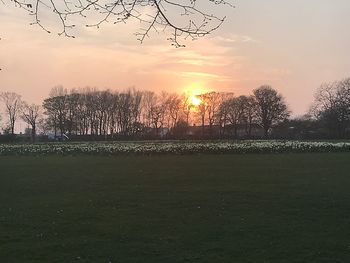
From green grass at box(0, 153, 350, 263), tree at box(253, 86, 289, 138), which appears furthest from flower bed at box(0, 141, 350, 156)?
tree at box(253, 86, 289, 138)

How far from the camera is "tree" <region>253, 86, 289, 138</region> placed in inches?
3760

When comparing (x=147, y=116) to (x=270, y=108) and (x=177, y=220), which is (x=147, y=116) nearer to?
(x=270, y=108)

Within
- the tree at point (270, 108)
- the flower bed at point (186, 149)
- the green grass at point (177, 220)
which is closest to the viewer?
the green grass at point (177, 220)

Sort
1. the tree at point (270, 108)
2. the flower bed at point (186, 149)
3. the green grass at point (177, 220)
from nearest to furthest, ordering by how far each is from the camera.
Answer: the green grass at point (177, 220), the flower bed at point (186, 149), the tree at point (270, 108)

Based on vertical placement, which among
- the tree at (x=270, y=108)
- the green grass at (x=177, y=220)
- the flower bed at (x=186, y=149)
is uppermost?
the tree at (x=270, y=108)

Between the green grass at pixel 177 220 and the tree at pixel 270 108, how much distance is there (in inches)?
3060

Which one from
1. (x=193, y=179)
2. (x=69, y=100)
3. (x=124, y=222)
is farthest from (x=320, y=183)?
(x=69, y=100)

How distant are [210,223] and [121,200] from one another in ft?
12.4

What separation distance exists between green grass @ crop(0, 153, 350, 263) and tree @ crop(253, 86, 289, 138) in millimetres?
77723

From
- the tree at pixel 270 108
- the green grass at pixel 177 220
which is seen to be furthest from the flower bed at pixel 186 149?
the tree at pixel 270 108

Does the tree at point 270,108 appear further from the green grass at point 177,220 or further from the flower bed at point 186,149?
the green grass at point 177,220

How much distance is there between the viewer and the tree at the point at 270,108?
95.5m

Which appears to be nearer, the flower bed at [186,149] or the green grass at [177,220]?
the green grass at [177,220]

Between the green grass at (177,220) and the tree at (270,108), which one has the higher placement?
the tree at (270,108)
